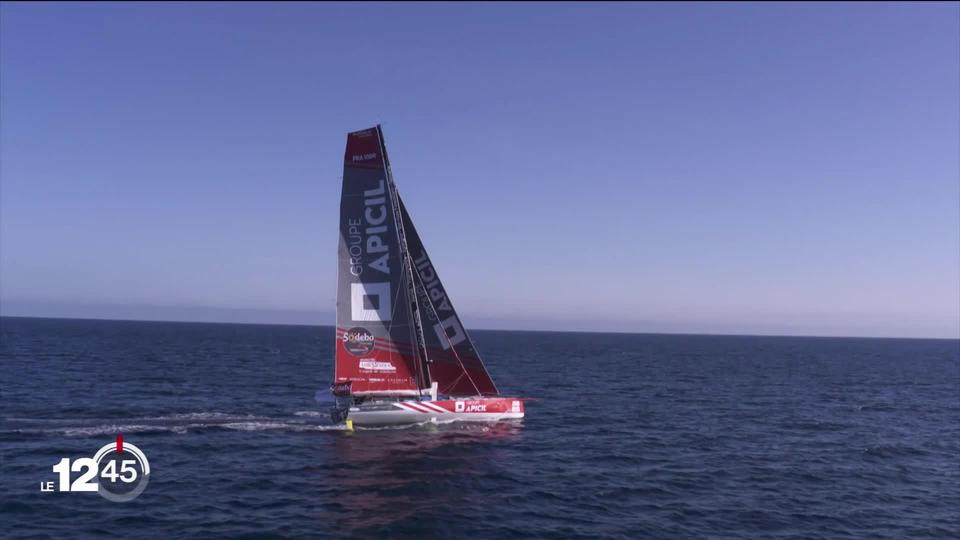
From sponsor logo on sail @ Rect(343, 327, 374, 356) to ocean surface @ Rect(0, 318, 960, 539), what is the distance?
4.61 meters

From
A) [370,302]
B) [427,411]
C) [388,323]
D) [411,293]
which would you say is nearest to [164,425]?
[370,302]

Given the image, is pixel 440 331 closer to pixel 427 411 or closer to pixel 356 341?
pixel 427 411

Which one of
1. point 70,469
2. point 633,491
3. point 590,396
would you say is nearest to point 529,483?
point 633,491

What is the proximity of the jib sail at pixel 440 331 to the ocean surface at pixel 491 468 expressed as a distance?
10.9 feet

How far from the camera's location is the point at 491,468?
2812cm

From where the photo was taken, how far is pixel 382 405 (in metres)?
34.8

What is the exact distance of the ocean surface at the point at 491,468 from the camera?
21.2m

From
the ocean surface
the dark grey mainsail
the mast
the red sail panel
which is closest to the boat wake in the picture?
the ocean surface

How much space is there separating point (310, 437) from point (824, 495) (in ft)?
80.3

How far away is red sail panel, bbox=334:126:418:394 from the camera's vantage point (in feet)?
114

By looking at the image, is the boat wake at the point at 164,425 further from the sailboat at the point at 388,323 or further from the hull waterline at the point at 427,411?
the sailboat at the point at 388,323

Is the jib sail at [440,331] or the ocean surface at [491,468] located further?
the jib sail at [440,331]
